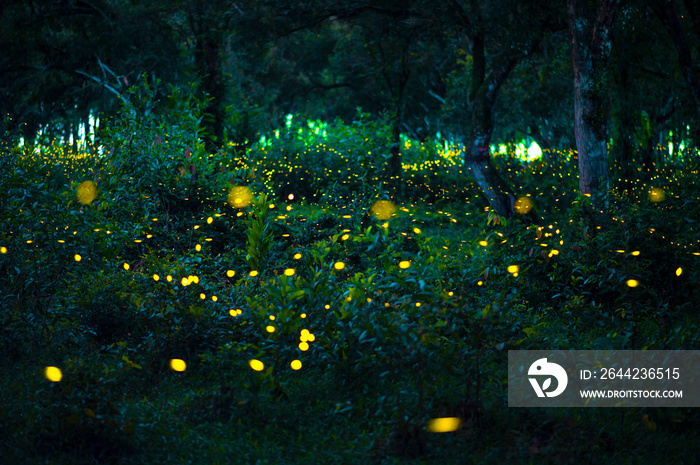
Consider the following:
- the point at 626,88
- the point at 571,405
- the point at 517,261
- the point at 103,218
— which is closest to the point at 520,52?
the point at 626,88

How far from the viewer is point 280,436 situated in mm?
4441

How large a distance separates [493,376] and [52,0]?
1827 centimetres

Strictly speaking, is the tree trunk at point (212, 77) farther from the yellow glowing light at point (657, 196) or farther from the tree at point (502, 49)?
the yellow glowing light at point (657, 196)

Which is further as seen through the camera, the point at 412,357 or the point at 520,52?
the point at 520,52

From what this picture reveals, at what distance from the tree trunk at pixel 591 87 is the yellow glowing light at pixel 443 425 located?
20.9ft

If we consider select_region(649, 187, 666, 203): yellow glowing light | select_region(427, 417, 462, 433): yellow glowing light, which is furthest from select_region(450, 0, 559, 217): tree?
select_region(427, 417, 462, 433): yellow glowing light

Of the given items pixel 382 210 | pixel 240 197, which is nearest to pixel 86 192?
pixel 240 197

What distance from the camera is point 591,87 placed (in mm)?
9875

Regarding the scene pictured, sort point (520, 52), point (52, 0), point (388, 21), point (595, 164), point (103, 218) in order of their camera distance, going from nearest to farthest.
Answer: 1. point (103, 218)
2. point (595, 164)
3. point (520, 52)
4. point (388, 21)
5. point (52, 0)

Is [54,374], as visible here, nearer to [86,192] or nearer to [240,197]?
[86,192]

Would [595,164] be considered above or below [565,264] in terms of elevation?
above

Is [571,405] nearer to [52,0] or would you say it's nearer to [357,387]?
[357,387]

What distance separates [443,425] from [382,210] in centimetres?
462

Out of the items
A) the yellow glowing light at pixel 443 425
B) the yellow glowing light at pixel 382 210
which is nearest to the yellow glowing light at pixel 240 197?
the yellow glowing light at pixel 382 210
